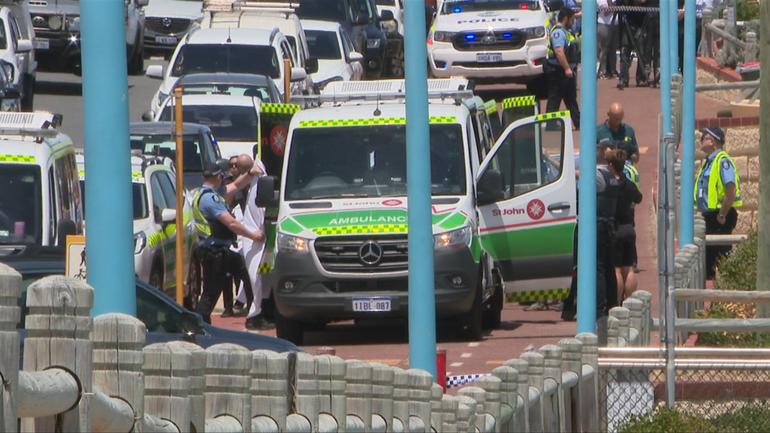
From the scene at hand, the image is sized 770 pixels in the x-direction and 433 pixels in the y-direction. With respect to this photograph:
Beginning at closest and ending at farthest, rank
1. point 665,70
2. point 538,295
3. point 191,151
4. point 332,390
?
point 332,390
point 538,295
point 665,70
point 191,151

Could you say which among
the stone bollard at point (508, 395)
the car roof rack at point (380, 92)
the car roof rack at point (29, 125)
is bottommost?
the stone bollard at point (508, 395)

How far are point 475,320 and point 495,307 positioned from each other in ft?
3.47

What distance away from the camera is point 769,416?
465 inches

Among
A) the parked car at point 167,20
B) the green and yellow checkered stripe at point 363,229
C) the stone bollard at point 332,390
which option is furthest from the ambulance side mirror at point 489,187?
the parked car at point 167,20

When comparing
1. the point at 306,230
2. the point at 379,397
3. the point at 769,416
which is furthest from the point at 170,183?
the point at 379,397

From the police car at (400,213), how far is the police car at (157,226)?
0.92 metres

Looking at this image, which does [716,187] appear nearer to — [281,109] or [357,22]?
[281,109]

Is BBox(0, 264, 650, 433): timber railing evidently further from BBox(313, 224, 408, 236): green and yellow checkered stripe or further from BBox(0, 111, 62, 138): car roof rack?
BBox(313, 224, 408, 236): green and yellow checkered stripe

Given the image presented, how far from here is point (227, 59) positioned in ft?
93.9

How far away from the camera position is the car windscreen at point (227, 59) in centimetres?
2834

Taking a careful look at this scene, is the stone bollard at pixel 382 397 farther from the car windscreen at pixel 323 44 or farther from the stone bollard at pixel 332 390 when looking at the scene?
the car windscreen at pixel 323 44

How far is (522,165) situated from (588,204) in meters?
2.61

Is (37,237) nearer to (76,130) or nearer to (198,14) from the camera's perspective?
(76,130)

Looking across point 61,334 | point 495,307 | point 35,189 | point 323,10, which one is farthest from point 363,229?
point 323,10
